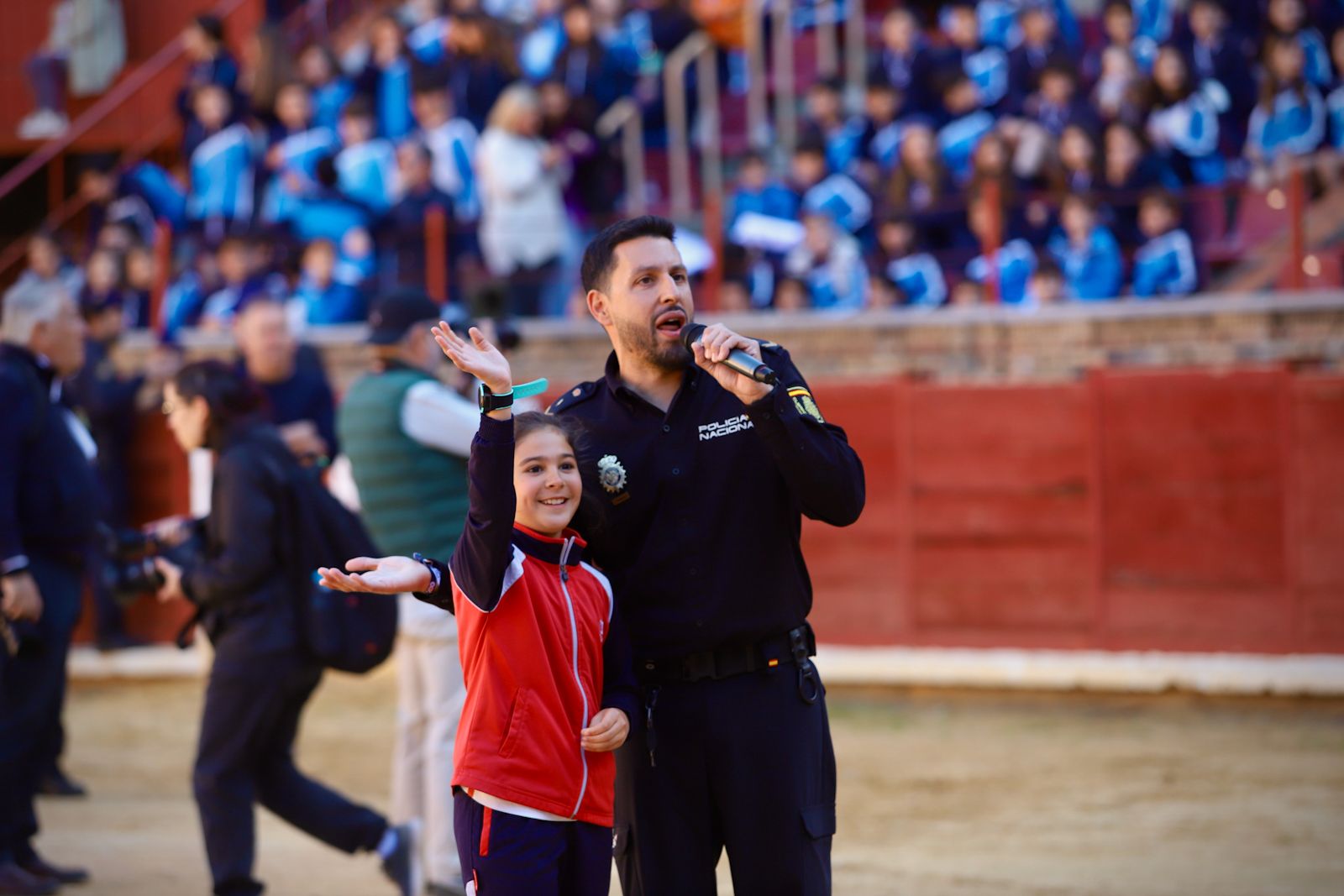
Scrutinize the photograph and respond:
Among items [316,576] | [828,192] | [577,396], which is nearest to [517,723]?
[577,396]

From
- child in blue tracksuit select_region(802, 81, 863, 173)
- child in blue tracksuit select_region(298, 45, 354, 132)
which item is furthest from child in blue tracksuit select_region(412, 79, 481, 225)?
child in blue tracksuit select_region(802, 81, 863, 173)

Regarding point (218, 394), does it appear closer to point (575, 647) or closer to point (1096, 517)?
point (575, 647)

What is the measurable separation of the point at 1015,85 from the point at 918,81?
0.67m

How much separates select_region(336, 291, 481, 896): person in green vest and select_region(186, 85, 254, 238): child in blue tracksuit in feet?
27.4

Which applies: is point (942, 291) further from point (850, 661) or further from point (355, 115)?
point (355, 115)

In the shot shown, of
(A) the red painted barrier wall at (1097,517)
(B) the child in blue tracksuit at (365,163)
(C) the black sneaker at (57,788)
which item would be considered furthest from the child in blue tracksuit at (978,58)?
(C) the black sneaker at (57,788)

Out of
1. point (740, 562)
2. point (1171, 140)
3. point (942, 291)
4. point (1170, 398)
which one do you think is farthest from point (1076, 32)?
point (740, 562)

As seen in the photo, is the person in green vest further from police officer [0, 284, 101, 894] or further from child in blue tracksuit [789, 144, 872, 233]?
child in blue tracksuit [789, 144, 872, 233]

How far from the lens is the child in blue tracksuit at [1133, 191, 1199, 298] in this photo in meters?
9.97

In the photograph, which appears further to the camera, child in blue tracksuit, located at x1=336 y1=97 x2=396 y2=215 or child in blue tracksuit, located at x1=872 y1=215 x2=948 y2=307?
child in blue tracksuit, located at x1=336 y1=97 x2=396 y2=215

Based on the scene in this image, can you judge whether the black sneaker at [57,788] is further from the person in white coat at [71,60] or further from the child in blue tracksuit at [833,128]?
the person in white coat at [71,60]

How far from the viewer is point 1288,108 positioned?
10.6 meters

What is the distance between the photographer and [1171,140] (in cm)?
1072

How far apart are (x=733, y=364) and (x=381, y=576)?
0.80m
